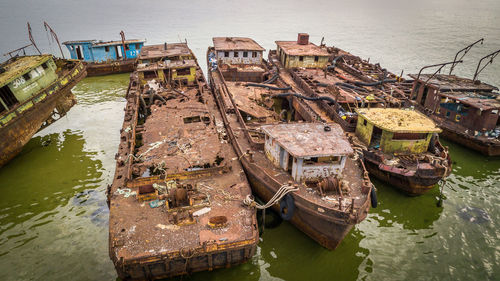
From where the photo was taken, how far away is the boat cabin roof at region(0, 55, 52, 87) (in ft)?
49.0

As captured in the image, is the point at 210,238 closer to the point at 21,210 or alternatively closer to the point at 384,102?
the point at 21,210

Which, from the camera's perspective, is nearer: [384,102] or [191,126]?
[191,126]

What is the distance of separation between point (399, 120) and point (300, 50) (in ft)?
43.1

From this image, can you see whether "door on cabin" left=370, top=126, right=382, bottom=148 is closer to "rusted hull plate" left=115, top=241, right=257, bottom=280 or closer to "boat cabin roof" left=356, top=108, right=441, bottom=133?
"boat cabin roof" left=356, top=108, right=441, bottom=133

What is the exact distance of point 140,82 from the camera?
19.5 metres

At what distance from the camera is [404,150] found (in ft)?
42.8

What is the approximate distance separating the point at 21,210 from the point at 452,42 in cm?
6409

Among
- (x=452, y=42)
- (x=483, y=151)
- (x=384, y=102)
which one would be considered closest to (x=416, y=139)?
(x=384, y=102)

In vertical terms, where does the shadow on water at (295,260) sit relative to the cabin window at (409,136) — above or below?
below

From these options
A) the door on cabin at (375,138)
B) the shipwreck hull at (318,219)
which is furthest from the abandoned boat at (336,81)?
the shipwreck hull at (318,219)

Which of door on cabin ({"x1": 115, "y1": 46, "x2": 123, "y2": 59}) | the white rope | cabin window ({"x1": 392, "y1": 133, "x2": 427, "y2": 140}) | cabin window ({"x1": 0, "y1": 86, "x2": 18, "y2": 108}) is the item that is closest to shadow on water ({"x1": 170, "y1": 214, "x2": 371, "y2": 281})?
the white rope

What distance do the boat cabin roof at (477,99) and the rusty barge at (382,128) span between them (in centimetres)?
267

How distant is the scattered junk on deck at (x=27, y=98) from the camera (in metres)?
14.1

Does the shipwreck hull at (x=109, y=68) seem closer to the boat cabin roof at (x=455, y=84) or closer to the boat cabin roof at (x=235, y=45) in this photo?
the boat cabin roof at (x=235, y=45)
